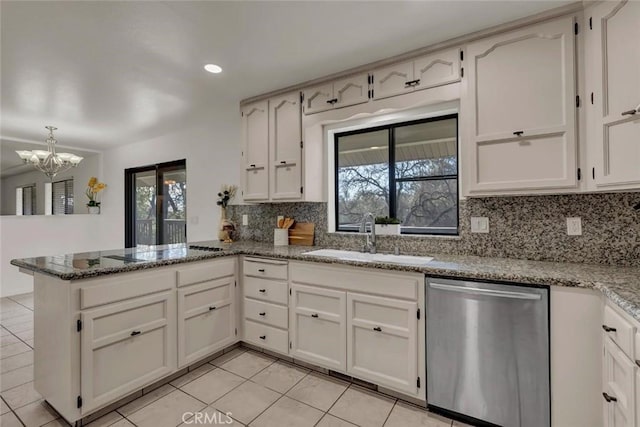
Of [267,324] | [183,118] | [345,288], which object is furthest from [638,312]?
[183,118]

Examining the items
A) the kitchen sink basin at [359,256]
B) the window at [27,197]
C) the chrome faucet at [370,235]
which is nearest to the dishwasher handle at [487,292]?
the kitchen sink basin at [359,256]

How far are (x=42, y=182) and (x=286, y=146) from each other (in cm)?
586

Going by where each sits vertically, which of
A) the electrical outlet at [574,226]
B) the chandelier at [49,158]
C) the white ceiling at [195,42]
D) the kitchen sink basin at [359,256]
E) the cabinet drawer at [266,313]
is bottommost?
the cabinet drawer at [266,313]

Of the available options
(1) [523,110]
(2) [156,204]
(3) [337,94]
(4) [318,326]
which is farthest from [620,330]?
(2) [156,204]

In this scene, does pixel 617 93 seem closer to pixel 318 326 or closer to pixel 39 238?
pixel 318 326

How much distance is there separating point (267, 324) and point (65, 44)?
99.3 inches

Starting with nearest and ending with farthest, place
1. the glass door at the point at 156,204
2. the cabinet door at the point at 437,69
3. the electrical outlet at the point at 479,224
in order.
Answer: the cabinet door at the point at 437,69 < the electrical outlet at the point at 479,224 < the glass door at the point at 156,204

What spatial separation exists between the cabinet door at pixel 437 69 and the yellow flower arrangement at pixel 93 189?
212 inches

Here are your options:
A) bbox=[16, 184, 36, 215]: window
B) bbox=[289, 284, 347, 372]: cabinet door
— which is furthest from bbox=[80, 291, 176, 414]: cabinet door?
bbox=[16, 184, 36, 215]: window

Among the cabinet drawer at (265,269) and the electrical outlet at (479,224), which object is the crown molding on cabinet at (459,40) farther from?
the cabinet drawer at (265,269)

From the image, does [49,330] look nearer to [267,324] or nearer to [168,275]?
[168,275]

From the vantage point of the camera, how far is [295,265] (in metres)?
2.33

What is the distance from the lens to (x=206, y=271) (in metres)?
2.37

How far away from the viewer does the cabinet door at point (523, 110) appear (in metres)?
1.69
